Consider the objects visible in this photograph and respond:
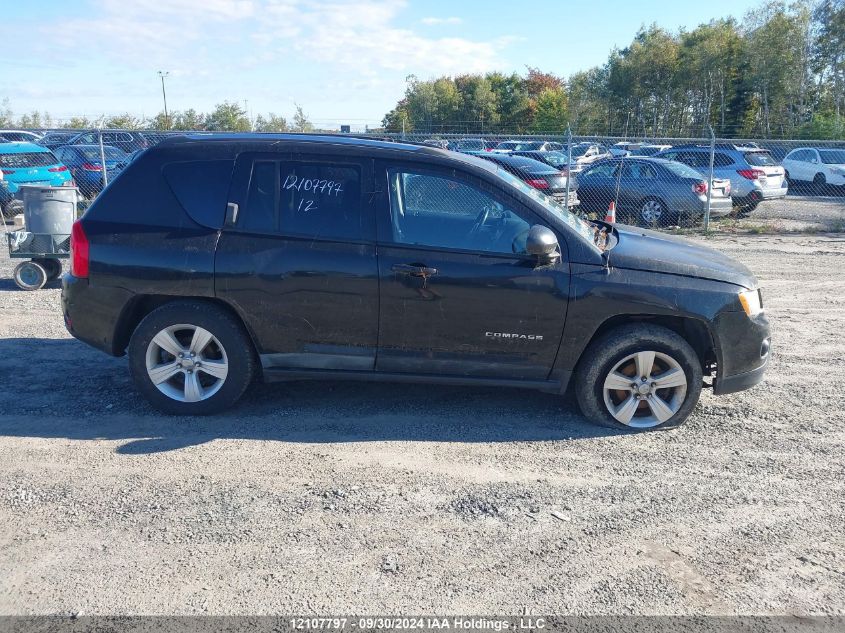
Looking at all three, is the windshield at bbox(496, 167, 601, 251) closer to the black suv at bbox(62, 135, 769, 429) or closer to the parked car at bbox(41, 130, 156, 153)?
the black suv at bbox(62, 135, 769, 429)

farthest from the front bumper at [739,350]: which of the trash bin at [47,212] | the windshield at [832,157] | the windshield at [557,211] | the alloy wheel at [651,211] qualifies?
the windshield at [832,157]

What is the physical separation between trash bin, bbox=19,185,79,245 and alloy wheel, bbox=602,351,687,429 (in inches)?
281

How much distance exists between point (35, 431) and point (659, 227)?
536 inches

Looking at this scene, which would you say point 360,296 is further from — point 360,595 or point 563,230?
point 360,595

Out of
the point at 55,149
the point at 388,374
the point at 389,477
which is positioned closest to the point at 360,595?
the point at 389,477

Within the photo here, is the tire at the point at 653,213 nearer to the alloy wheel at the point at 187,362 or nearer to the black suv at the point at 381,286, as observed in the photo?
the black suv at the point at 381,286

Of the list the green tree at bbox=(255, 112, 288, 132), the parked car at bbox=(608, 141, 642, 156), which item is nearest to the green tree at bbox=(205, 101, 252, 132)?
the green tree at bbox=(255, 112, 288, 132)

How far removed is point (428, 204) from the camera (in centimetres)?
511

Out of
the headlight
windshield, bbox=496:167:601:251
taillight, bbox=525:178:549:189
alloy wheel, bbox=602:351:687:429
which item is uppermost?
taillight, bbox=525:178:549:189

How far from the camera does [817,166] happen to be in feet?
79.2

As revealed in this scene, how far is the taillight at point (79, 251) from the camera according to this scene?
5117 millimetres

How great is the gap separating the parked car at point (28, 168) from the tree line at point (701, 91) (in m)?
23.8

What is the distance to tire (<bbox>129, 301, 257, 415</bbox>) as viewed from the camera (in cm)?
509

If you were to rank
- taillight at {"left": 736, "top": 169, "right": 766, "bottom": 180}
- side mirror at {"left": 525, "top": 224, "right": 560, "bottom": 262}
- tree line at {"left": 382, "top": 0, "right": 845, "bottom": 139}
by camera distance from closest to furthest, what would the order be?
side mirror at {"left": 525, "top": 224, "right": 560, "bottom": 262} → taillight at {"left": 736, "top": 169, "right": 766, "bottom": 180} → tree line at {"left": 382, "top": 0, "right": 845, "bottom": 139}
